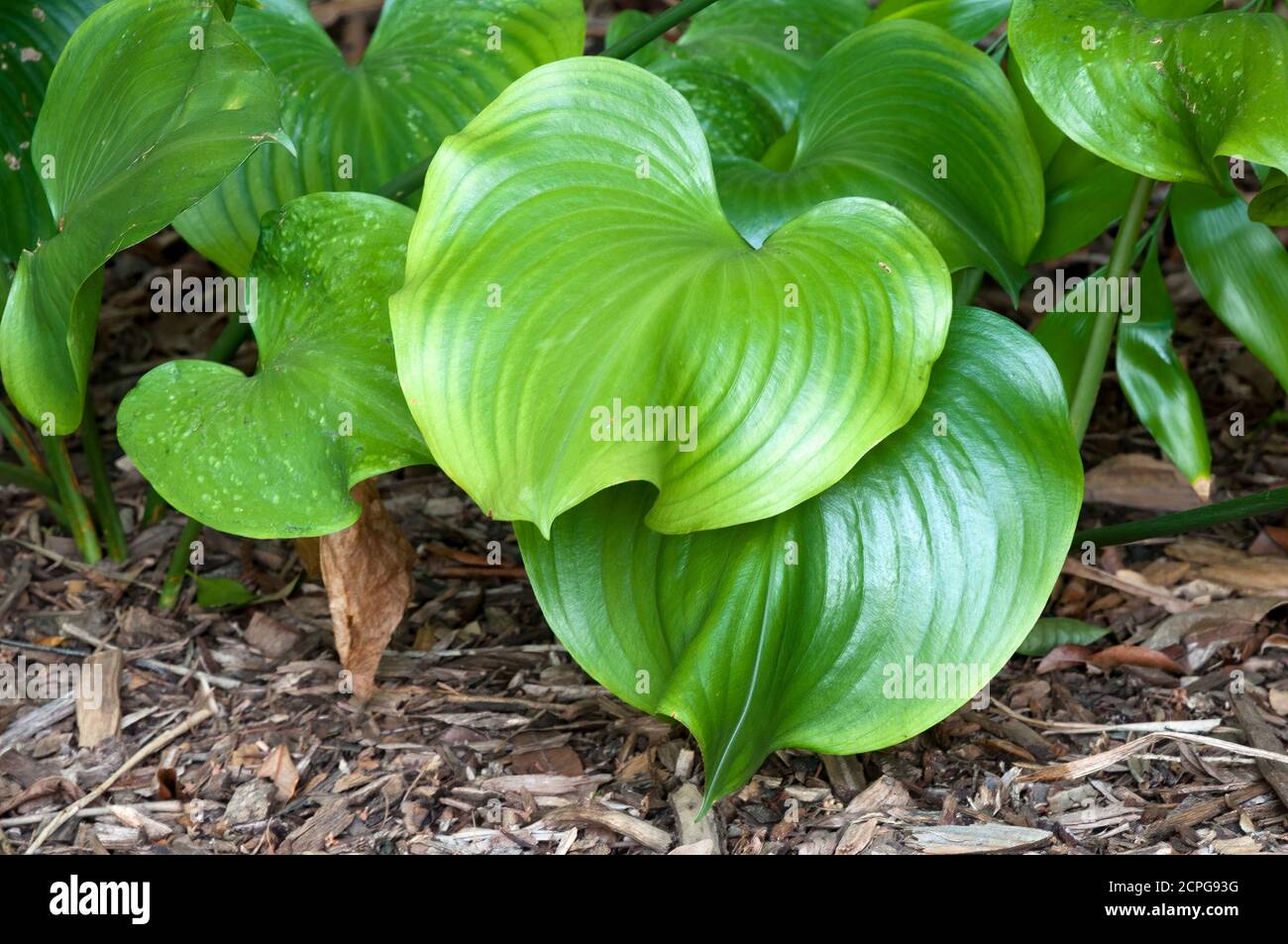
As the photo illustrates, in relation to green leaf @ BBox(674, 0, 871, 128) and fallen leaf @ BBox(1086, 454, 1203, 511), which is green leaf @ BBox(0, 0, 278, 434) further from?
fallen leaf @ BBox(1086, 454, 1203, 511)

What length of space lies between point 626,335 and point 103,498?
3.57 feet

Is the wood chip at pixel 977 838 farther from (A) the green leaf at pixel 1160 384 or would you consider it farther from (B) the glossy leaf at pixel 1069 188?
(B) the glossy leaf at pixel 1069 188

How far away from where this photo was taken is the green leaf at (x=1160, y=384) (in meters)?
1.63

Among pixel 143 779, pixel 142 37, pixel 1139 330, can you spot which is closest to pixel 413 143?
pixel 142 37

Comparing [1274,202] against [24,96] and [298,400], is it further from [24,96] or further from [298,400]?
[24,96]

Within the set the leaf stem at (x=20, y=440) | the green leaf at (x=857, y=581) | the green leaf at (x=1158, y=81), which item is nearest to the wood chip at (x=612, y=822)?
the green leaf at (x=857, y=581)

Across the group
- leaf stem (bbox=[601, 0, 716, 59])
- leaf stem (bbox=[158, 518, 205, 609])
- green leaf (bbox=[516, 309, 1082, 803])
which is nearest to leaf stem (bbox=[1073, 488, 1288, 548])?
green leaf (bbox=[516, 309, 1082, 803])

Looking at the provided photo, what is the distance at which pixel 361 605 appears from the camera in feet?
5.14

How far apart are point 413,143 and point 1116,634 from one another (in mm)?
1198

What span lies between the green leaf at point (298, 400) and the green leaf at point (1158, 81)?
2.39 feet

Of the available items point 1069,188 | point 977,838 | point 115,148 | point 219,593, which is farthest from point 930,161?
point 219,593

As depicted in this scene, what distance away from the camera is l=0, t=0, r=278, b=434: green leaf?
120 cm
